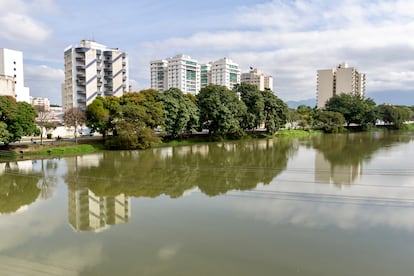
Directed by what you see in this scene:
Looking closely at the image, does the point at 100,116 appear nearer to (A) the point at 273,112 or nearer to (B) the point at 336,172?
(B) the point at 336,172

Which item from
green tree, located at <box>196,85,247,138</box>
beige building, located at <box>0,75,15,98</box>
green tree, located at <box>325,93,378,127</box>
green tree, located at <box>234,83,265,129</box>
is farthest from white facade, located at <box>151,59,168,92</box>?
green tree, located at <box>196,85,247,138</box>

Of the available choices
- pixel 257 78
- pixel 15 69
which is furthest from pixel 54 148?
pixel 257 78

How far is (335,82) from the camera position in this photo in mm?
88438

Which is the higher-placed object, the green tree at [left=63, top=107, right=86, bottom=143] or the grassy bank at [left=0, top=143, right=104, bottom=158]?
the green tree at [left=63, top=107, right=86, bottom=143]

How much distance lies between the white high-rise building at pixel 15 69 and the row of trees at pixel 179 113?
2602cm

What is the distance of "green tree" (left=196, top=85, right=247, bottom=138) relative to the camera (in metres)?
32.8

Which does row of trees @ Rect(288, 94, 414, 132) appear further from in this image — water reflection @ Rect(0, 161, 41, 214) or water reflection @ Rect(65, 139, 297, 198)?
water reflection @ Rect(0, 161, 41, 214)

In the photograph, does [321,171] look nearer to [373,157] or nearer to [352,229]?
[373,157]

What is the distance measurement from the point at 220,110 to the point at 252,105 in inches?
233

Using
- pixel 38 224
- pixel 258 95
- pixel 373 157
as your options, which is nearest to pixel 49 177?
pixel 38 224

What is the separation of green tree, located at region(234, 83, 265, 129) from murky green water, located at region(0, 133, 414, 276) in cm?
Result: 1797

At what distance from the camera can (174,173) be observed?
56.7ft

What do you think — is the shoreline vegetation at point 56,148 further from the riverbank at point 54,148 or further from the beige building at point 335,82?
the beige building at point 335,82

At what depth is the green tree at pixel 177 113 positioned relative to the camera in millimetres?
29422
